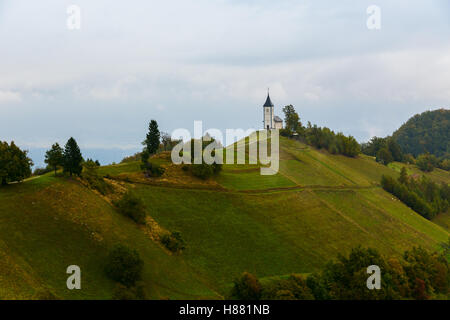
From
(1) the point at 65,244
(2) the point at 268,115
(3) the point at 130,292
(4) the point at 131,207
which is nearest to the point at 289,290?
(3) the point at 130,292

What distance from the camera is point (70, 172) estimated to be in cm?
6975

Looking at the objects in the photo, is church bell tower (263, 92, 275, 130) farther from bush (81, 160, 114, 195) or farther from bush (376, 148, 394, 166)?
bush (81, 160, 114, 195)

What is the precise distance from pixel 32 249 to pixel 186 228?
1031 inches

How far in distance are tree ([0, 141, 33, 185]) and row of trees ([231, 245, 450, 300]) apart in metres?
36.5

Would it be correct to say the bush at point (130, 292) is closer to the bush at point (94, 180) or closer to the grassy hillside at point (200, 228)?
the grassy hillside at point (200, 228)

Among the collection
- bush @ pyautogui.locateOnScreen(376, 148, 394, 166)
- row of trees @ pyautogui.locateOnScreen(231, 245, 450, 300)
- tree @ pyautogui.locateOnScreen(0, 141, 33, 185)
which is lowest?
row of trees @ pyautogui.locateOnScreen(231, 245, 450, 300)

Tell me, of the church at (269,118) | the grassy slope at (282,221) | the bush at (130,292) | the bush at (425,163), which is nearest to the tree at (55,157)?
the grassy slope at (282,221)

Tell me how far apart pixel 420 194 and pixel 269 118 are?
61571mm

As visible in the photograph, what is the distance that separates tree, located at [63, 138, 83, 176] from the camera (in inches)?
2712

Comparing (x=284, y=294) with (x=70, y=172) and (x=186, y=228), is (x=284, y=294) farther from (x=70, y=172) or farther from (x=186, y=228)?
(x=70, y=172)

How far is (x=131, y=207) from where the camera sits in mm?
67250

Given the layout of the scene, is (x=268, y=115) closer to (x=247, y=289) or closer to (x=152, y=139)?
(x=152, y=139)

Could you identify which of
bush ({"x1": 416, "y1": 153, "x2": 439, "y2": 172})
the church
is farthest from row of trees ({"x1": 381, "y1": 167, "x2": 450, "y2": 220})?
the church
